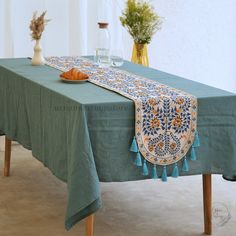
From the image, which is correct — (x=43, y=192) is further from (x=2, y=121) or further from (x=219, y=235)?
(x=219, y=235)

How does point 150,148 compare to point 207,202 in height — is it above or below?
above

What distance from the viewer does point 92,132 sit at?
8.28ft

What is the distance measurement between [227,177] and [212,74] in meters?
2.88

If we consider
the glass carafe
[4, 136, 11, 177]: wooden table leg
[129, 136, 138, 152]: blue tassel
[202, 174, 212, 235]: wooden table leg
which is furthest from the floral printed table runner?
[4, 136, 11, 177]: wooden table leg

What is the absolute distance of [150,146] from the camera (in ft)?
8.58

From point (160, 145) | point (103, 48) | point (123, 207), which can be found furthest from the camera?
point (103, 48)

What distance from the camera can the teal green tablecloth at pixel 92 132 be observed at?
250 cm

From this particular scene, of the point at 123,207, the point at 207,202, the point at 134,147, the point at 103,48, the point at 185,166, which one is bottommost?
the point at 123,207

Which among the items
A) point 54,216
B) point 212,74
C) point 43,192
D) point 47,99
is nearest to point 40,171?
point 43,192

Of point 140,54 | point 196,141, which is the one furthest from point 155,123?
point 140,54

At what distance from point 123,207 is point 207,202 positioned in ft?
1.81

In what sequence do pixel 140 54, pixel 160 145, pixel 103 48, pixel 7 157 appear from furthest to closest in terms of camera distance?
1. pixel 140 54
2. pixel 7 157
3. pixel 103 48
4. pixel 160 145

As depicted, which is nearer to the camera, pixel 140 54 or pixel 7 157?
pixel 7 157

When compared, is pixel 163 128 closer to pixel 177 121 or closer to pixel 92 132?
pixel 177 121
